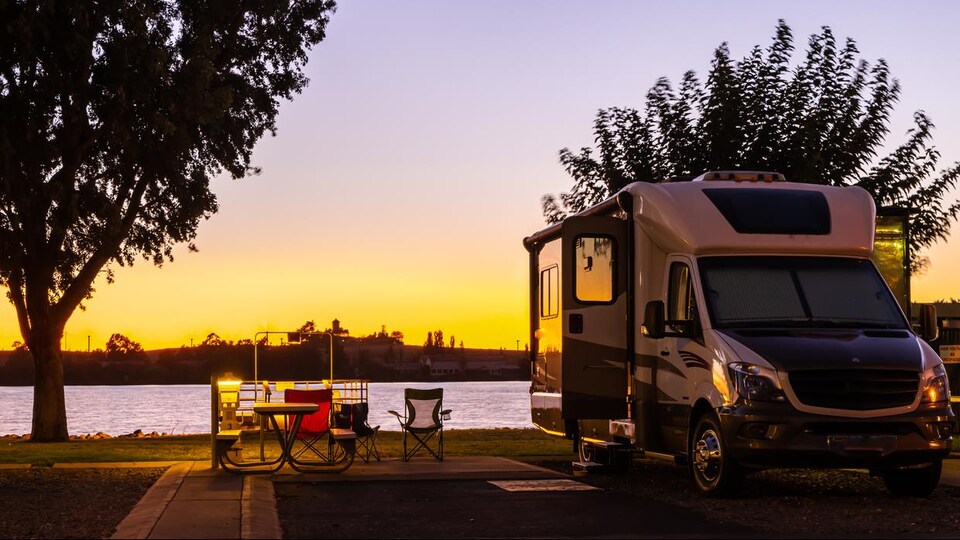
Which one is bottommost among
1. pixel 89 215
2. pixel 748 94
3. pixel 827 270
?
pixel 827 270

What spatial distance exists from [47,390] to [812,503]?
63.9ft

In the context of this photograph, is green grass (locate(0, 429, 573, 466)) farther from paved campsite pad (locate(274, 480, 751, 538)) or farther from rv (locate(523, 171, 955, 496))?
paved campsite pad (locate(274, 480, 751, 538))

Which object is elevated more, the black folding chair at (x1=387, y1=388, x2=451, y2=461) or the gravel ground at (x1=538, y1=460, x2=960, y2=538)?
the black folding chair at (x1=387, y1=388, x2=451, y2=461)

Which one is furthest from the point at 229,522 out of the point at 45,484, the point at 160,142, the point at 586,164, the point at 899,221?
the point at 160,142

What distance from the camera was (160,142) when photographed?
25750 mm

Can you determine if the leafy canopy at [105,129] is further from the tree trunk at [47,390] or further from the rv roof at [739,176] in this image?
the rv roof at [739,176]

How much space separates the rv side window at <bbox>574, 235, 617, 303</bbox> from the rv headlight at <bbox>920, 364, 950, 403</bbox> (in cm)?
347

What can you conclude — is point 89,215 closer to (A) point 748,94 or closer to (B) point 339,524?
(A) point 748,94

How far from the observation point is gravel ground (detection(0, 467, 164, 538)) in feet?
33.9

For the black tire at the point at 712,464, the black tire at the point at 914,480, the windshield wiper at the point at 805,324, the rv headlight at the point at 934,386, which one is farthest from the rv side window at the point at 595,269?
the rv headlight at the point at 934,386

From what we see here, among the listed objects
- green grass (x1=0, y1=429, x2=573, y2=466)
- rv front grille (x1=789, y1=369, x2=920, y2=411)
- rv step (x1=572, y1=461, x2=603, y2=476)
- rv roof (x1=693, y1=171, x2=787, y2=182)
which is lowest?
green grass (x1=0, y1=429, x2=573, y2=466)

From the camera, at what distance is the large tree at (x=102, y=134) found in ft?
80.9

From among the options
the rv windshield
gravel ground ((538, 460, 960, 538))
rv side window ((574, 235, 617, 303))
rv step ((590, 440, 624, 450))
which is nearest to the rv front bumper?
gravel ground ((538, 460, 960, 538))

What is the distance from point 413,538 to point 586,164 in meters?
14.7
